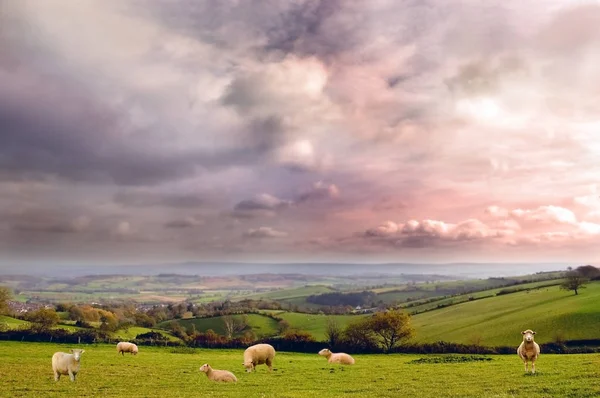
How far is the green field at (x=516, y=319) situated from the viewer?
66188mm

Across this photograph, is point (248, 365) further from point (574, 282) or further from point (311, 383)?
point (574, 282)

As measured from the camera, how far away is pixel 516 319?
79.7 meters

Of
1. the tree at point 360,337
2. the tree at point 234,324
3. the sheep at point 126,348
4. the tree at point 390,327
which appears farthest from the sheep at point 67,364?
the tree at point 234,324

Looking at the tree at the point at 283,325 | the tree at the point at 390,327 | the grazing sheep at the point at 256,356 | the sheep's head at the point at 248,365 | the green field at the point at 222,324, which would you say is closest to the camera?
the sheep's head at the point at 248,365

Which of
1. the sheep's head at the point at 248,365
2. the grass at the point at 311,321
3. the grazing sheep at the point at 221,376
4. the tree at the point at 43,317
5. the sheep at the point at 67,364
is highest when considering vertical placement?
the sheep at the point at 67,364

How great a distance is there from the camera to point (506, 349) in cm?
5184

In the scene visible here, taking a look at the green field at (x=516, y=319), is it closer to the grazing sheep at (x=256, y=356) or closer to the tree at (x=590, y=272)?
the tree at (x=590, y=272)

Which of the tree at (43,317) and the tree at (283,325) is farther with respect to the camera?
the tree at (283,325)

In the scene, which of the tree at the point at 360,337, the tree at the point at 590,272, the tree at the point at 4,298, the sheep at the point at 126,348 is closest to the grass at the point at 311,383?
the sheep at the point at 126,348

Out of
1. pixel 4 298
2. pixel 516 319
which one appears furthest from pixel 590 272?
pixel 4 298

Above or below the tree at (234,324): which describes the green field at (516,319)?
above

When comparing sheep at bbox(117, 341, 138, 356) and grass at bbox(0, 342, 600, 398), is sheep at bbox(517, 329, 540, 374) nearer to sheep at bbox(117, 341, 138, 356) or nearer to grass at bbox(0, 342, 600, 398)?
grass at bbox(0, 342, 600, 398)

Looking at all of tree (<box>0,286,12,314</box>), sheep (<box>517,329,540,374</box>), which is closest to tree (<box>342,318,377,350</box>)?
sheep (<box>517,329,540,374</box>)

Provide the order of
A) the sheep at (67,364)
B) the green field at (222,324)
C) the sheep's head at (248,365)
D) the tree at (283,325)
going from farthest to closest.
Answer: the green field at (222,324) → the tree at (283,325) → the sheep's head at (248,365) → the sheep at (67,364)
